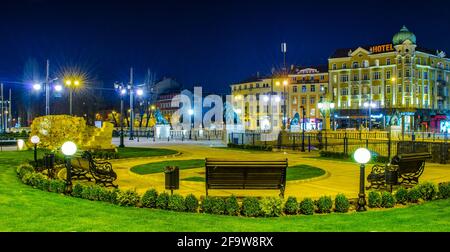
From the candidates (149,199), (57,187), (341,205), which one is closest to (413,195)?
(341,205)

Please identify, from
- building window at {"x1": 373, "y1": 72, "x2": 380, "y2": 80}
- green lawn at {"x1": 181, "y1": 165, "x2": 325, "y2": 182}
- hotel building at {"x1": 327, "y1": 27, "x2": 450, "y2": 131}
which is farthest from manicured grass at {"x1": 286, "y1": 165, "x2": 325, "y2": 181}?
building window at {"x1": 373, "y1": 72, "x2": 380, "y2": 80}

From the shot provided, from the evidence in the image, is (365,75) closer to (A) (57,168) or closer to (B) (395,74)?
(B) (395,74)

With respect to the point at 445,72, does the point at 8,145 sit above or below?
below

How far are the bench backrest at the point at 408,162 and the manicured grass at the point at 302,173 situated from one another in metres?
3.54

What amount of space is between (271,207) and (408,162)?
5732mm

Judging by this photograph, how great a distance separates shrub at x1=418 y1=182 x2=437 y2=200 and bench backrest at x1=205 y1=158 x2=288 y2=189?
360 centimetres

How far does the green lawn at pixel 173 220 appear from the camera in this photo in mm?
8469

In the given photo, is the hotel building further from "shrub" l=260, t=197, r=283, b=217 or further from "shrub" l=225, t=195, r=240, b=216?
"shrub" l=225, t=195, r=240, b=216

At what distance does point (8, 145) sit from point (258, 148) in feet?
72.3

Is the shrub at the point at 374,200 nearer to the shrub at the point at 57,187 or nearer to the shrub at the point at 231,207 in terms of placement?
the shrub at the point at 231,207

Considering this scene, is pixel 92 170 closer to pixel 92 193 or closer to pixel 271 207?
pixel 92 193

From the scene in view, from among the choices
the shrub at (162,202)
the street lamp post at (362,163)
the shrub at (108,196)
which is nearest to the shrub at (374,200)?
the street lamp post at (362,163)
